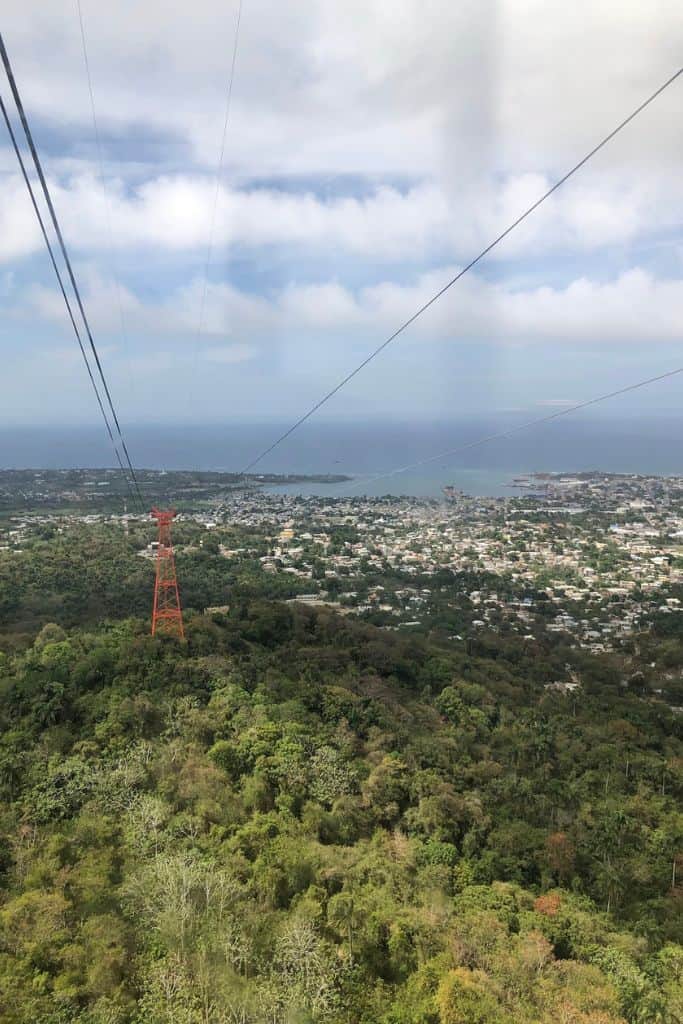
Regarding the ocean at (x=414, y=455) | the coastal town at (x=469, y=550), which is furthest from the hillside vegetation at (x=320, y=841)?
the ocean at (x=414, y=455)

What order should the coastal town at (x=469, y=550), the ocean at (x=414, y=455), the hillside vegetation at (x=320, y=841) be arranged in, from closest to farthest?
the hillside vegetation at (x=320, y=841), the coastal town at (x=469, y=550), the ocean at (x=414, y=455)

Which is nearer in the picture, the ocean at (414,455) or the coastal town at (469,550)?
the coastal town at (469,550)

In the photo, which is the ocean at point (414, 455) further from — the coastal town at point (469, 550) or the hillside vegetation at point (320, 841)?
the hillside vegetation at point (320, 841)

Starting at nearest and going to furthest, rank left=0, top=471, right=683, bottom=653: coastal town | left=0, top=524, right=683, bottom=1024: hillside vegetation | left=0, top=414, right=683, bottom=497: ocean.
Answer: left=0, top=524, right=683, bottom=1024: hillside vegetation, left=0, top=471, right=683, bottom=653: coastal town, left=0, top=414, right=683, bottom=497: ocean

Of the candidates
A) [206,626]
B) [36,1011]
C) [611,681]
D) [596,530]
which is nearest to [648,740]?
[611,681]

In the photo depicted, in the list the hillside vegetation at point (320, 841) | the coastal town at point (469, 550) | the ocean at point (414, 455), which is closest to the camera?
the hillside vegetation at point (320, 841)

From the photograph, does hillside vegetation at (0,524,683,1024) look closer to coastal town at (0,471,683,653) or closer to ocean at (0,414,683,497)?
coastal town at (0,471,683,653)

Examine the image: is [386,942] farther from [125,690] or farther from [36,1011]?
[125,690]

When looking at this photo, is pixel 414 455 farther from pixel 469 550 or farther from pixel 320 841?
pixel 320 841

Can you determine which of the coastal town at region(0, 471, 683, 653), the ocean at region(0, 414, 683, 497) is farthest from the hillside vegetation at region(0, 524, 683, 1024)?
the ocean at region(0, 414, 683, 497)

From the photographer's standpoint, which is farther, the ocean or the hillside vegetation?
the ocean
